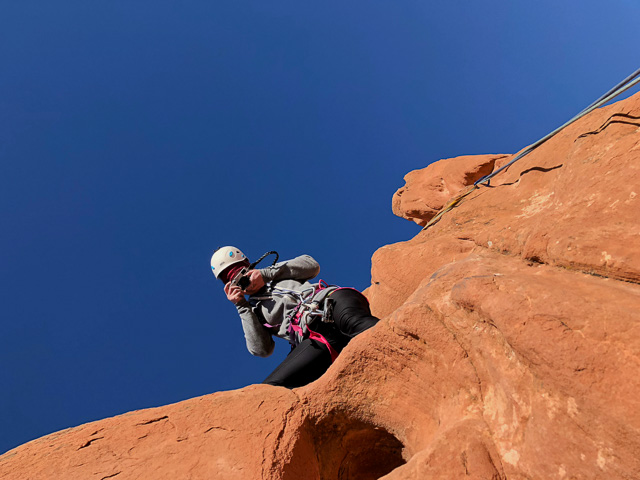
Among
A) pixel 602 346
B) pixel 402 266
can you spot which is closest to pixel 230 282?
pixel 402 266

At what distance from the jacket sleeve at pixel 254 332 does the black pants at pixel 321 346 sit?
21.4 inches

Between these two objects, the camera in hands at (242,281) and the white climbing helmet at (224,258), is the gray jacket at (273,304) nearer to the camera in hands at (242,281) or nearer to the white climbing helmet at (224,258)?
the camera in hands at (242,281)

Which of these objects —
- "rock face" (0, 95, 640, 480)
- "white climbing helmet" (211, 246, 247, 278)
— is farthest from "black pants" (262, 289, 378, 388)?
"white climbing helmet" (211, 246, 247, 278)

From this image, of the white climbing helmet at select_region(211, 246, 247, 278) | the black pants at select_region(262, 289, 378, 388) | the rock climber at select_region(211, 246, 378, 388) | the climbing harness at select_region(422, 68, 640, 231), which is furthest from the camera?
the white climbing helmet at select_region(211, 246, 247, 278)

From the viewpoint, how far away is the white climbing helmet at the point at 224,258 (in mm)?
5582

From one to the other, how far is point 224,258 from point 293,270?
0.97 meters

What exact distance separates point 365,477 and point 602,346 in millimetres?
2576

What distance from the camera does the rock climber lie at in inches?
180

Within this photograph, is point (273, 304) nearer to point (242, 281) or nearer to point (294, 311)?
point (294, 311)

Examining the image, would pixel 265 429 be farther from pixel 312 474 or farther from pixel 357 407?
pixel 357 407

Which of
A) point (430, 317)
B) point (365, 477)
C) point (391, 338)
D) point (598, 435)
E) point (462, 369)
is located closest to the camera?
point (598, 435)

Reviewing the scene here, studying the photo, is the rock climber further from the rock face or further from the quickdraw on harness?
the rock face

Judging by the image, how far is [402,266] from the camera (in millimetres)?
5191

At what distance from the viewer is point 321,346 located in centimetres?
467
